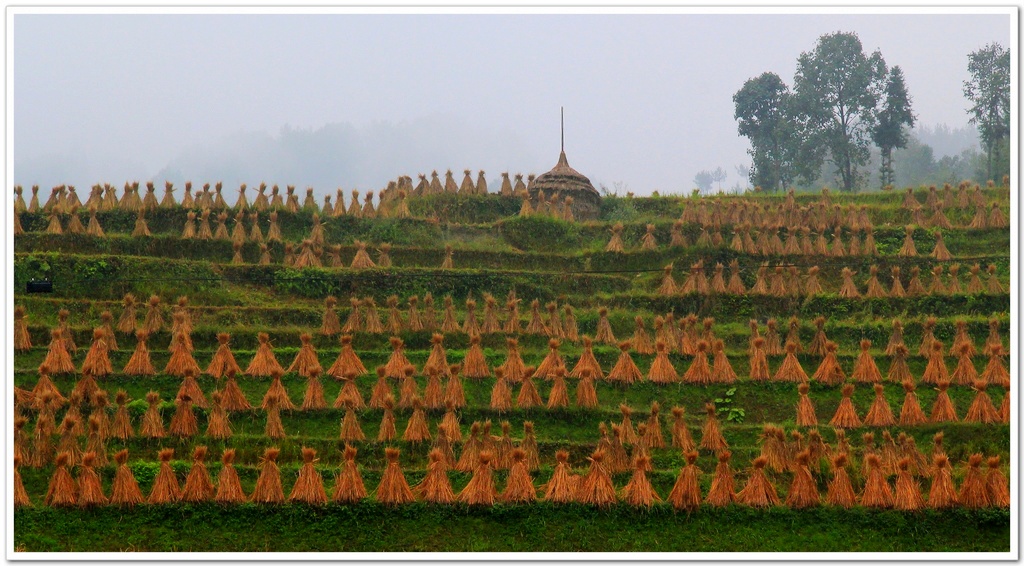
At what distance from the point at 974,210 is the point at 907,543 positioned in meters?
12.9

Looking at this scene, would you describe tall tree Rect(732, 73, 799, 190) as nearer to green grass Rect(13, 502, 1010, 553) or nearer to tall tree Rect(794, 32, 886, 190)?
tall tree Rect(794, 32, 886, 190)

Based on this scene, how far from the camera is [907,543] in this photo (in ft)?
50.4

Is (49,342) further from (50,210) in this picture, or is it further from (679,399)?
(679,399)

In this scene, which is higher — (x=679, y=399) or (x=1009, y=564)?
(x=679, y=399)

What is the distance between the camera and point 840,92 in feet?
119

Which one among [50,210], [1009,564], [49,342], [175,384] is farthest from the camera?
[50,210]

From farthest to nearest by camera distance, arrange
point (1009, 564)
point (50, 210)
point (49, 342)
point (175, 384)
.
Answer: point (50, 210)
point (49, 342)
point (175, 384)
point (1009, 564)

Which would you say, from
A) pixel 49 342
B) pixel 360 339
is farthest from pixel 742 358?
pixel 49 342

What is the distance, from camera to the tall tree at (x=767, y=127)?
37.3 m

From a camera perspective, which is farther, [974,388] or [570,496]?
[974,388]

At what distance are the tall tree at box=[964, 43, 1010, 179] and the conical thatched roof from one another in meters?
13.0

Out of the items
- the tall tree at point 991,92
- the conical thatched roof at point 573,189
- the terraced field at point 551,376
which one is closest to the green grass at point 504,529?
the terraced field at point 551,376

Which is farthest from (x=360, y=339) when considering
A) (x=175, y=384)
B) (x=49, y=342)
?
(x=49, y=342)

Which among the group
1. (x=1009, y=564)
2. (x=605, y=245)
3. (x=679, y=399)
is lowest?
(x=1009, y=564)
